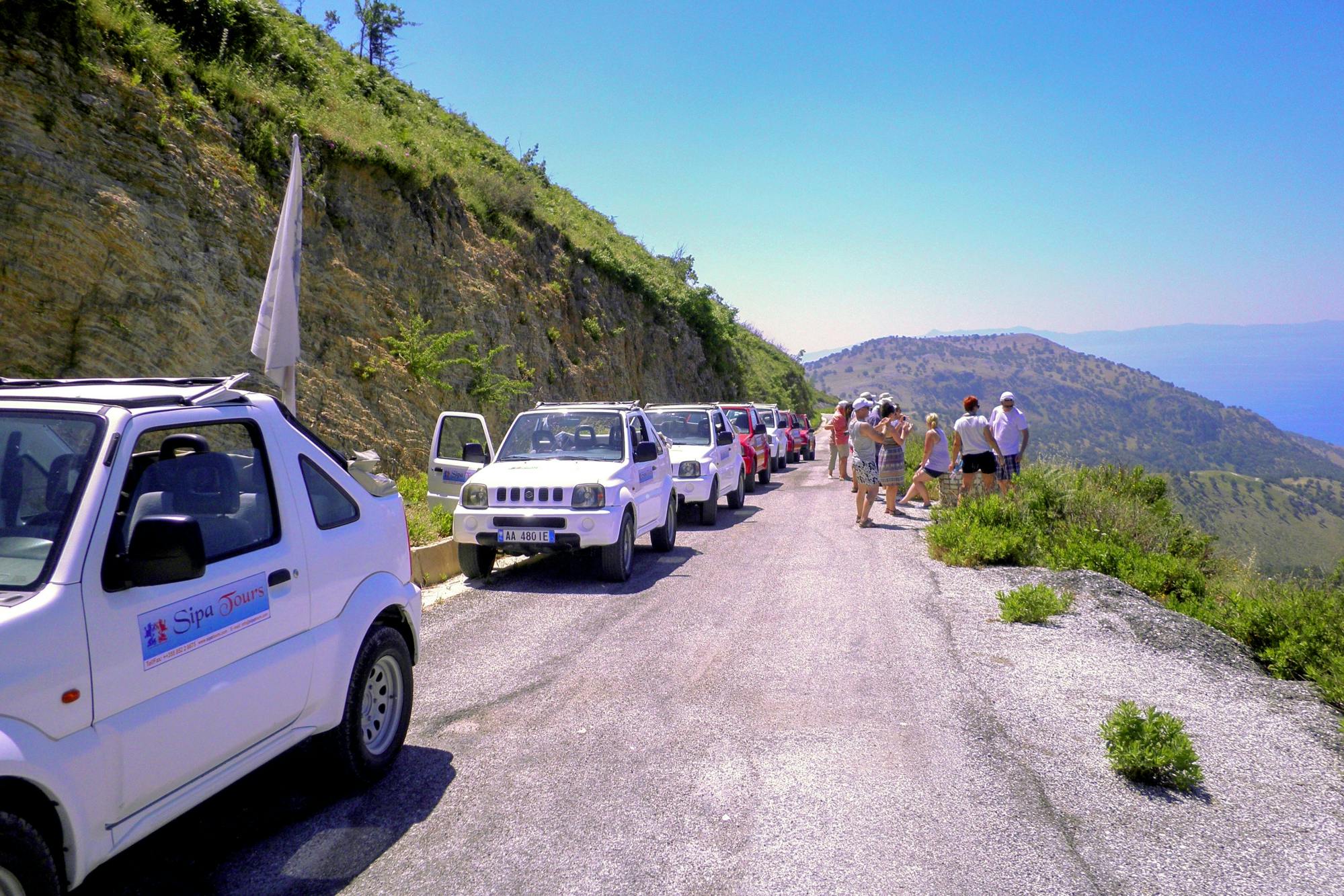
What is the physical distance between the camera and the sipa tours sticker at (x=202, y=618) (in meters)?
3.05

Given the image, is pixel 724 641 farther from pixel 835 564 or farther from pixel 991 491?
pixel 991 491

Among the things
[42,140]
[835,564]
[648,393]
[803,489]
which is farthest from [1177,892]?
[648,393]

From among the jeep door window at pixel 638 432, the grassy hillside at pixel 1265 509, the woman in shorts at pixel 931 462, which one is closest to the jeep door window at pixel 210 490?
the jeep door window at pixel 638 432

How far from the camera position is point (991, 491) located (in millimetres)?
13305

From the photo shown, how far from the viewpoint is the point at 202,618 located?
129 inches

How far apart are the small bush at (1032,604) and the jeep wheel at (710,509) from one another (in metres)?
6.77

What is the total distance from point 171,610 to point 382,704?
5.46 ft

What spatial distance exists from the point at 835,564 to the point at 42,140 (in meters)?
10.7

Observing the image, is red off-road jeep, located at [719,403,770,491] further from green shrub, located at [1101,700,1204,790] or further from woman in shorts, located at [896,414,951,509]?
green shrub, located at [1101,700,1204,790]

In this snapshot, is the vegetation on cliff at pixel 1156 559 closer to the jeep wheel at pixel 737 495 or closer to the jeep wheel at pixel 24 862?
the jeep wheel at pixel 737 495

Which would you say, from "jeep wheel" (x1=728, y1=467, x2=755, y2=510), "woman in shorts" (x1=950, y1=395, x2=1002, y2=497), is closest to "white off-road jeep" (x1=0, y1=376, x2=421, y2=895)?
"woman in shorts" (x1=950, y1=395, x2=1002, y2=497)

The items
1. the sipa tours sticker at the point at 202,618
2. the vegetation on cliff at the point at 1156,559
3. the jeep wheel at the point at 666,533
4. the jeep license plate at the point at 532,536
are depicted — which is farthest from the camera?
the jeep wheel at the point at 666,533

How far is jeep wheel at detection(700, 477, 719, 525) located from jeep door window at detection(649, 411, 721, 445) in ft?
4.10

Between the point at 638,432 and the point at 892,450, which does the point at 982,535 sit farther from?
the point at 638,432
